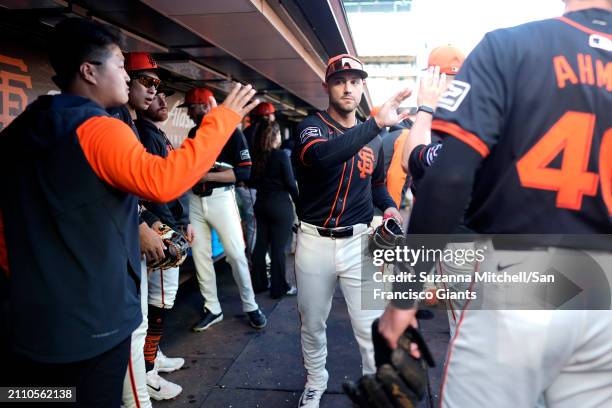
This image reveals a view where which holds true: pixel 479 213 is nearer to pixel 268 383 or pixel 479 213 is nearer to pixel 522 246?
pixel 522 246

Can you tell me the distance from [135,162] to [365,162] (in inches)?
67.5

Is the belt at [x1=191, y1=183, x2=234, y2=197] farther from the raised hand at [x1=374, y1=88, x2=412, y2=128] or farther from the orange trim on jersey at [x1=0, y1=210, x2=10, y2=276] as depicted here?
the orange trim on jersey at [x1=0, y1=210, x2=10, y2=276]

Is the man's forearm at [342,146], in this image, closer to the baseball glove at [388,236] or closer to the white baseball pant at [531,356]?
the baseball glove at [388,236]

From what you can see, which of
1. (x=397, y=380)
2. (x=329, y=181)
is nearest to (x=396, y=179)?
(x=329, y=181)

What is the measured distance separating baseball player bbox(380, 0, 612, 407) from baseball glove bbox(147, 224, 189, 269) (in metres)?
1.69

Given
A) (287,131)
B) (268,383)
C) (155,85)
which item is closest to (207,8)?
(155,85)

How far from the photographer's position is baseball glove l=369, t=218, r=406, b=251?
2.53m

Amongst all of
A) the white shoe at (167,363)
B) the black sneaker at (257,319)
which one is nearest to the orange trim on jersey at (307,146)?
the white shoe at (167,363)

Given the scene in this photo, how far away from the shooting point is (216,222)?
398 cm

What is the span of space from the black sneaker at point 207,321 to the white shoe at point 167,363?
2.12ft

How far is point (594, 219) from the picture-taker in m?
1.19

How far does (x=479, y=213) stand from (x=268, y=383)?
2.41 metres

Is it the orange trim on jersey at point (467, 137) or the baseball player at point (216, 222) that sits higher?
the orange trim on jersey at point (467, 137)

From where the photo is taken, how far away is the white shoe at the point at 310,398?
8.86 ft
